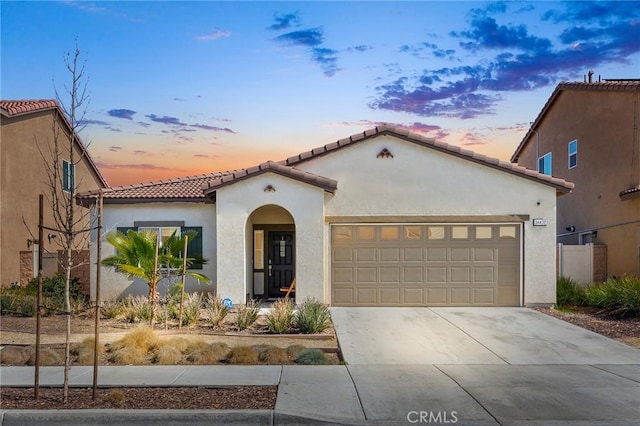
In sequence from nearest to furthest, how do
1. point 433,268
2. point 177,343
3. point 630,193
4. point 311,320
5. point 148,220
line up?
point 177,343 → point 311,320 → point 433,268 → point 148,220 → point 630,193

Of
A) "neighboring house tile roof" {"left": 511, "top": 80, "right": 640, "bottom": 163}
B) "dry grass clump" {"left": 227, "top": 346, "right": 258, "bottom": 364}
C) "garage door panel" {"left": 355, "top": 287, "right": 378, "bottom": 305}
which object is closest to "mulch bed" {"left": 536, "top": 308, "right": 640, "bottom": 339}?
"garage door panel" {"left": 355, "top": 287, "right": 378, "bottom": 305}

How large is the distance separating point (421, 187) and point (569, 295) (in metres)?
5.73

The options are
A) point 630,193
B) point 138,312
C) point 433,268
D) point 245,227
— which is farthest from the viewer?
point 630,193

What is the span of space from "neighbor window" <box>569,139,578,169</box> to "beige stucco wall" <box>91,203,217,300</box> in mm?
15048

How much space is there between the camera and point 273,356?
33.0ft

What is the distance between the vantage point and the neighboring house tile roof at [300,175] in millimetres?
15797

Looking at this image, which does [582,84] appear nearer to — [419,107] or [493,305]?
[419,107]

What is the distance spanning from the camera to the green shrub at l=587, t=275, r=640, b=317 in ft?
48.8

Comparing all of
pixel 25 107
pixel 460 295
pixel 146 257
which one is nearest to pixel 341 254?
pixel 460 295

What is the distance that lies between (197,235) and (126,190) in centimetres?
293

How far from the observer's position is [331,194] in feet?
54.4

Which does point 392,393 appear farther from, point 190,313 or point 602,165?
point 602,165

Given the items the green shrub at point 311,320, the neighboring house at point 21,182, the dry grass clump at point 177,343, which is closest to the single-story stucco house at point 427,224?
the green shrub at point 311,320

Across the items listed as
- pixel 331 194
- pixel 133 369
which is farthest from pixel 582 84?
pixel 133 369
